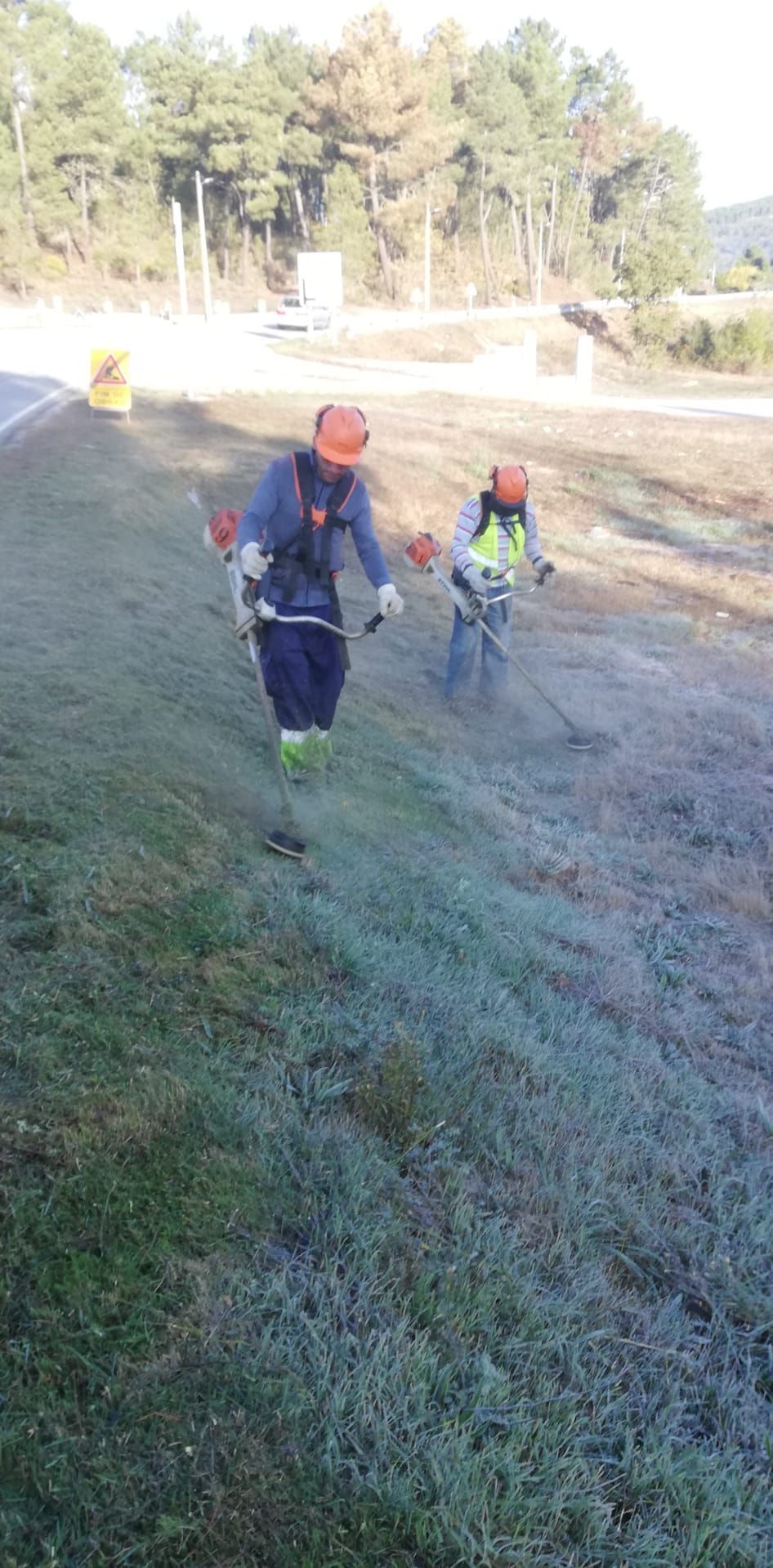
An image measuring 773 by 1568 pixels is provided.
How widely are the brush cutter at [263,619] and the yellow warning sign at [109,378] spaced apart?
12446 millimetres

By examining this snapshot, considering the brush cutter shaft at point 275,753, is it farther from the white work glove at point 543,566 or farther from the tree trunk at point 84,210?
the tree trunk at point 84,210

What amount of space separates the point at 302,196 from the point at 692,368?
1213 inches

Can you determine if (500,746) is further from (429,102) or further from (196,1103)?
(429,102)

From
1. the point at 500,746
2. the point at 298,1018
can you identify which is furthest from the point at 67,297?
the point at 298,1018

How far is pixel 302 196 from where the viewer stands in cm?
6938

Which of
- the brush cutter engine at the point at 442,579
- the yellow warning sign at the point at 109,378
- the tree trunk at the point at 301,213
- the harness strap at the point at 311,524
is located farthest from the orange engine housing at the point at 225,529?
the tree trunk at the point at 301,213

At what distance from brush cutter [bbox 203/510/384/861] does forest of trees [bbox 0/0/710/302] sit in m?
53.1

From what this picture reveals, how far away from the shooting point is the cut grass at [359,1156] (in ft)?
7.11

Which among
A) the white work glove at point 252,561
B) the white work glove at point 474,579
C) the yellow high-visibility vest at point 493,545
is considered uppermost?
the white work glove at point 252,561

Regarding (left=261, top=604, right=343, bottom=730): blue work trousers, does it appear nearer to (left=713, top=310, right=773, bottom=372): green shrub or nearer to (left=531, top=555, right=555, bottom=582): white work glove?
(left=531, top=555, right=555, bottom=582): white work glove

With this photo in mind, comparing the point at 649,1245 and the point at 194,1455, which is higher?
the point at 194,1455

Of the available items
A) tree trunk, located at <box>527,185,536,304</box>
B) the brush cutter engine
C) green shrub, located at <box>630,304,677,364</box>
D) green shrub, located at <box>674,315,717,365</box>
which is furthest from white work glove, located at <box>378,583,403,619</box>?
tree trunk, located at <box>527,185,536,304</box>

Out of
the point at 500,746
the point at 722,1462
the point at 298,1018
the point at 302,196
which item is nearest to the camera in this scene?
the point at 722,1462

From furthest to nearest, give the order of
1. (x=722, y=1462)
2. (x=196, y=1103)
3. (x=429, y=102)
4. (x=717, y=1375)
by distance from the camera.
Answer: (x=429, y=102) < (x=196, y=1103) < (x=717, y=1375) < (x=722, y=1462)
